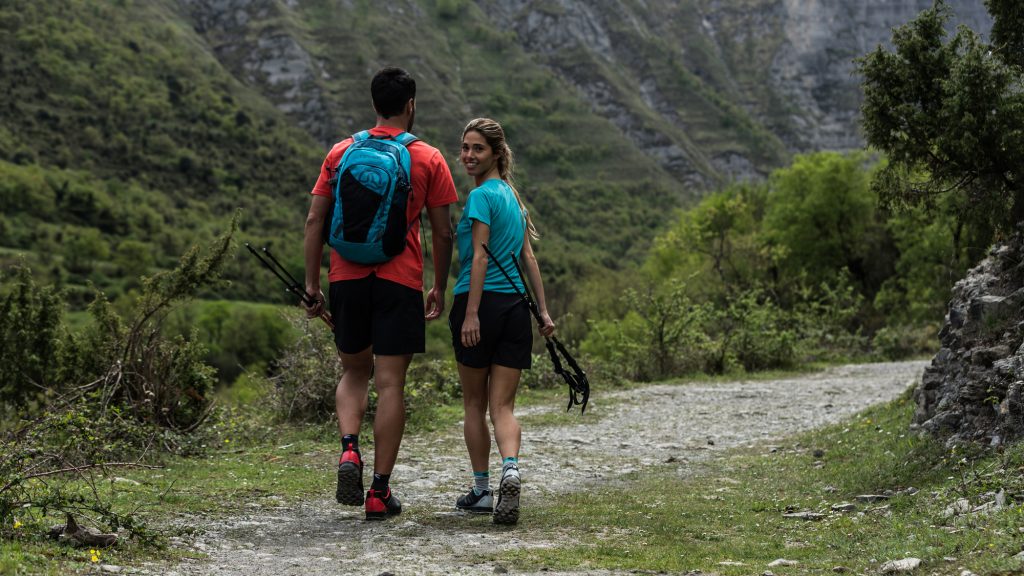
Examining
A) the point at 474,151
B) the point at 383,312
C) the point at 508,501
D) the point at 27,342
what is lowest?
the point at 508,501

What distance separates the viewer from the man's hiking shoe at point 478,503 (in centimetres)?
605

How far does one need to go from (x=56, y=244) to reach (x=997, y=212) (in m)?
111

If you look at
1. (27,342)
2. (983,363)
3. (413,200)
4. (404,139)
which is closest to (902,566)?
(983,363)

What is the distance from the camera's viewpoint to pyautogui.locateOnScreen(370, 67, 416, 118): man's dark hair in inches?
228

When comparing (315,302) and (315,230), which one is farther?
(315,302)

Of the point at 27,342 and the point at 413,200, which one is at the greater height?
the point at 413,200

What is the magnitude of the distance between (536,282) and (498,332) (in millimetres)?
439

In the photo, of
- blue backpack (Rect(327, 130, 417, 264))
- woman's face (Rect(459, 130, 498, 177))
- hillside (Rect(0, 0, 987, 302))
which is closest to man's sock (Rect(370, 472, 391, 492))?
blue backpack (Rect(327, 130, 417, 264))

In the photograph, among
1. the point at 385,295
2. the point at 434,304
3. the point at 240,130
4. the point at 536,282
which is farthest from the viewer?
the point at 240,130

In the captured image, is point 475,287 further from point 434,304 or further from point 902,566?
point 902,566

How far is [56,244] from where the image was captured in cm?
10288

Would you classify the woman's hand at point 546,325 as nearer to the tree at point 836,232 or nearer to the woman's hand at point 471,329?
the woman's hand at point 471,329

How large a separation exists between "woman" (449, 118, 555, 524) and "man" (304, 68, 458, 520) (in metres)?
0.20

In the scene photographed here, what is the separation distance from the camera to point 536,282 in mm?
5996
